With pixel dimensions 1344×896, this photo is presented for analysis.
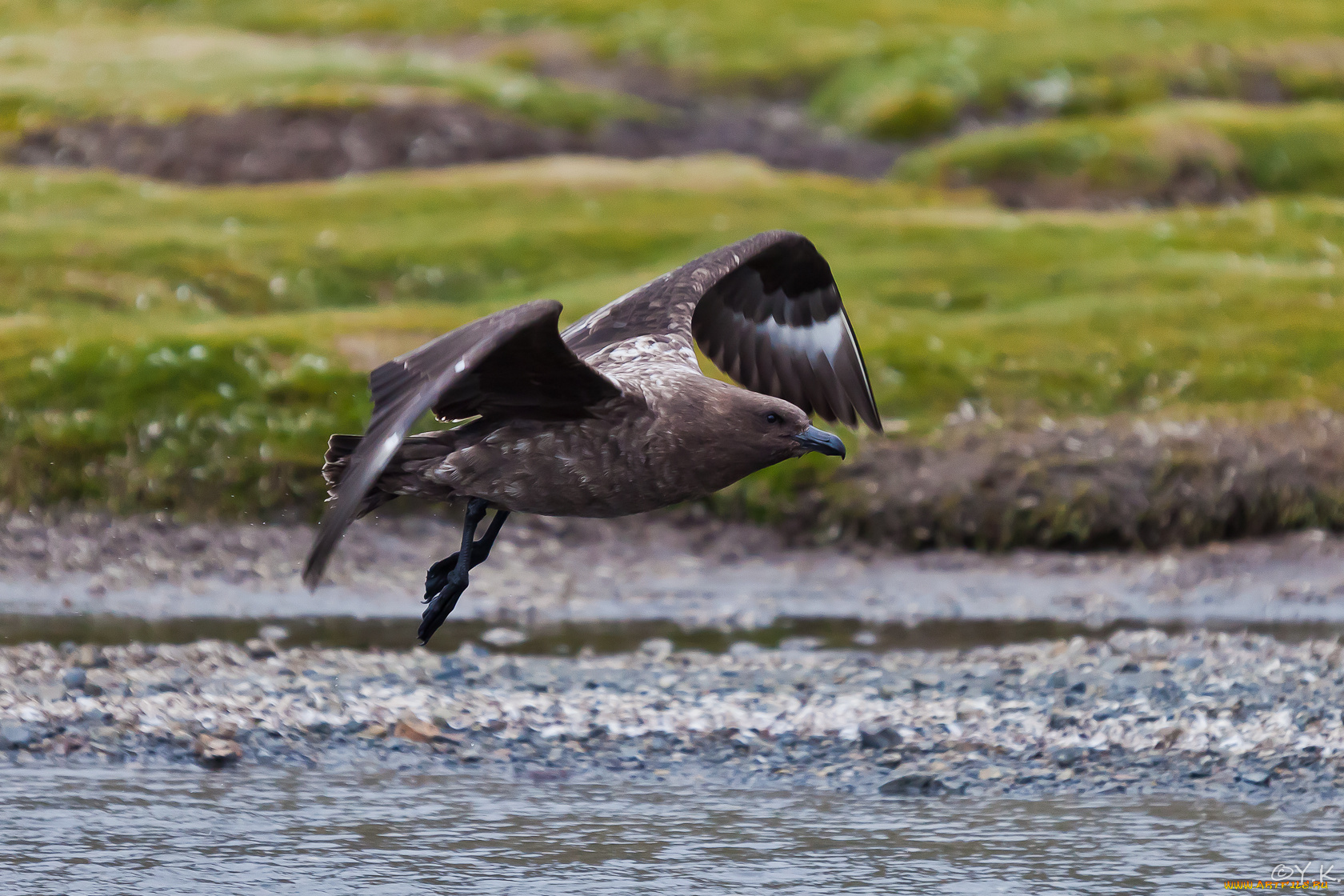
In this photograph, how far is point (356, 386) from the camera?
64.4 feet

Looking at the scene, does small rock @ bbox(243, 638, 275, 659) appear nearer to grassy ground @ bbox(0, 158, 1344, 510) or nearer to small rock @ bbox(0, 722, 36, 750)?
small rock @ bbox(0, 722, 36, 750)

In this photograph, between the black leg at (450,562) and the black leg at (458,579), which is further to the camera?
the black leg at (450,562)

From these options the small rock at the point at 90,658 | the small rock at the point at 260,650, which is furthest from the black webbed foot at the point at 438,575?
the small rock at the point at 90,658

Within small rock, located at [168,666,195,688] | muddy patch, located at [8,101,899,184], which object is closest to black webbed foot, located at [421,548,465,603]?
small rock, located at [168,666,195,688]

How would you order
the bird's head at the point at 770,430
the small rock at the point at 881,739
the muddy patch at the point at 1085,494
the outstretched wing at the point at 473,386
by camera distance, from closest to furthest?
the outstretched wing at the point at 473,386 → the bird's head at the point at 770,430 → the small rock at the point at 881,739 → the muddy patch at the point at 1085,494

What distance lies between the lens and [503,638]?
15.6 m

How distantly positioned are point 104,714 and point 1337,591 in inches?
449

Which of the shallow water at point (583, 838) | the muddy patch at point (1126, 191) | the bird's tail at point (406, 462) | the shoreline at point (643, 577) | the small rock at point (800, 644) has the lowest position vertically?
the shallow water at point (583, 838)

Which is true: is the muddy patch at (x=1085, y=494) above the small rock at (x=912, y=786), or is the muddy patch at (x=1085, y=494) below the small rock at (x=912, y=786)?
above

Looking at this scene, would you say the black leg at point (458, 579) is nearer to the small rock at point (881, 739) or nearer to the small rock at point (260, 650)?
the small rock at point (881, 739)

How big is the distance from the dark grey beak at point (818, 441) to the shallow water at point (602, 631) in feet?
21.7

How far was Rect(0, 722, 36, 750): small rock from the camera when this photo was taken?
11969mm

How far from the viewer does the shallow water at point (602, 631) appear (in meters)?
15.3

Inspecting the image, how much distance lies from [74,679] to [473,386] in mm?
5759
